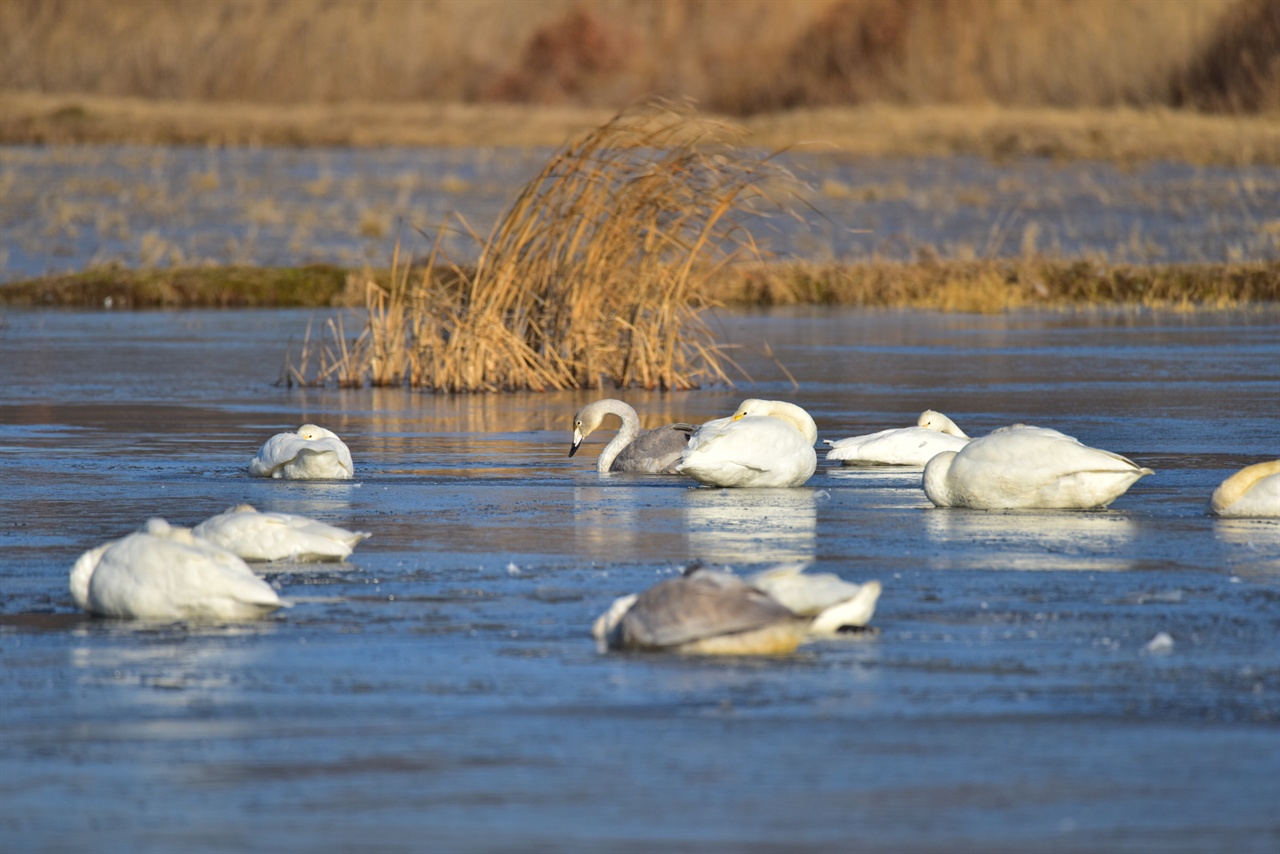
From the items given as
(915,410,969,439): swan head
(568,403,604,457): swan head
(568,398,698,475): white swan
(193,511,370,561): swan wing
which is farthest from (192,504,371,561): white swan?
(915,410,969,439): swan head

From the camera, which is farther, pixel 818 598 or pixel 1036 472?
pixel 1036 472

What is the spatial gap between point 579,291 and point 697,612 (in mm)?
11988

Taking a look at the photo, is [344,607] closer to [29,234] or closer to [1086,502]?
[1086,502]

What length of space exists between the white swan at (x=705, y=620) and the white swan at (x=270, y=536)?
196cm

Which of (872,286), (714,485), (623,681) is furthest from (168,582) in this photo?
(872,286)

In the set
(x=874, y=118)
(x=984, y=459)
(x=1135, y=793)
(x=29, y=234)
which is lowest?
(x=1135, y=793)

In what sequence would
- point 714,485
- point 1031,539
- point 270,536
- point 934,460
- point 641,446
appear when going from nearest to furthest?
1. point 270,536
2. point 1031,539
3. point 934,460
4. point 714,485
5. point 641,446

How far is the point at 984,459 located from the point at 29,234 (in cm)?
3161

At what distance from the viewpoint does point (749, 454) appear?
37.2 feet

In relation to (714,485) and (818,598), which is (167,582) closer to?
(818,598)

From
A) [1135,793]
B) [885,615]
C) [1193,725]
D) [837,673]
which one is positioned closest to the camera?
[1135,793]

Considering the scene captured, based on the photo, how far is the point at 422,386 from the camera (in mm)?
19234

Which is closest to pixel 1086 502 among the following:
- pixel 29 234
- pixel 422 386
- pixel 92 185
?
pixel 422 386

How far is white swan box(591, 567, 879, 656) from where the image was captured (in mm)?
7082
